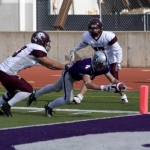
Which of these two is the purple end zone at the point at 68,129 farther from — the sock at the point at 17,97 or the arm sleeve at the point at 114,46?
the arm sleeve at the point at 114,46

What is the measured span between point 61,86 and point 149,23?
20.4 meters

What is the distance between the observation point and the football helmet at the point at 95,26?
15922 millimetres

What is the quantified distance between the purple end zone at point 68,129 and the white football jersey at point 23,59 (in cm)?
169

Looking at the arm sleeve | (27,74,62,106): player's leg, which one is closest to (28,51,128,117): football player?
(27,74,62,106): player's leg

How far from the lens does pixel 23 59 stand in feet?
45.1

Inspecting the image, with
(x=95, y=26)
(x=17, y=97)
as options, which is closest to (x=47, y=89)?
(x=17, y=97)

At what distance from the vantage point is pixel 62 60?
29391 millimetres

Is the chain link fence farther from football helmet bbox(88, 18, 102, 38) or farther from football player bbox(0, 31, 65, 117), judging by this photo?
football player bbox(0, 31, 65, 117)

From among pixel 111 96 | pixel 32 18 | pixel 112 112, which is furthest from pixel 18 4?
pixel 112 112

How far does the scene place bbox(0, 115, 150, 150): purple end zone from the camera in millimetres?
10578

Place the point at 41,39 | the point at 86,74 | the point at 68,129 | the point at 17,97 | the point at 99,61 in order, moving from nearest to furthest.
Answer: the point at 68,129 → the point at 99,61 → the point at 86,74 → the point at 41,39 → the point at 17,97

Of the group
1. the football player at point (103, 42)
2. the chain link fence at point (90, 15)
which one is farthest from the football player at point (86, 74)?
the chain link fence at point (90, 15)

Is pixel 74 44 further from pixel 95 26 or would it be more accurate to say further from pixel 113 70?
pixel 95 26

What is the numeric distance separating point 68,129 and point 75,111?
3020 mm
